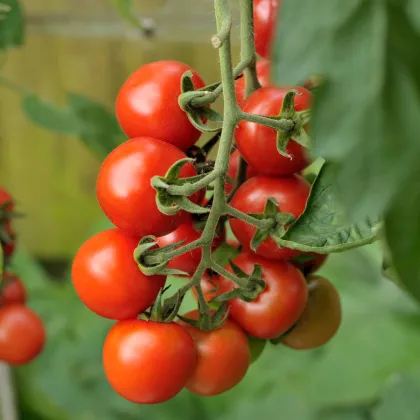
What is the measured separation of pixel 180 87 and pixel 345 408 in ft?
3.10

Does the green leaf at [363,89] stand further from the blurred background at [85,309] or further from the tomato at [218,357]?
the blurred background at [85,309]

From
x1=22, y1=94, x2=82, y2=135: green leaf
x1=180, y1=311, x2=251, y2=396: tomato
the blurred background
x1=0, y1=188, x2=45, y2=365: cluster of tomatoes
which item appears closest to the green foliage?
x1=180, y1=311, x2=251, y2=396: tomato

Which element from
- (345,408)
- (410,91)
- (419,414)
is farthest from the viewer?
(345,408)

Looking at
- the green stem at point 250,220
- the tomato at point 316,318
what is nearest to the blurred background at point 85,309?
the tomato at point 316,318

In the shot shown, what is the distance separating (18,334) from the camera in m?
0.58

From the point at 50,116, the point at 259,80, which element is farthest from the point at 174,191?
the point at 50,116

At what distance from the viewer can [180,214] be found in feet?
1.19

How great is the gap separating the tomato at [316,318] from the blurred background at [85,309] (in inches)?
17.2

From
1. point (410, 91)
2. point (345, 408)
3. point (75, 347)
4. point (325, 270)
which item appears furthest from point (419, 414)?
point (410, 91)

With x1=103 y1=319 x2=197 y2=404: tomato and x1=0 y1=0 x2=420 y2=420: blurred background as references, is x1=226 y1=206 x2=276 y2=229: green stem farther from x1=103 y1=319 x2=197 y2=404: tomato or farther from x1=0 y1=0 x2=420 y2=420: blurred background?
x1=0 y1=0 x2=420 y2=420: blurred background

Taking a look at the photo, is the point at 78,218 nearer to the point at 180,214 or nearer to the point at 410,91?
the point at 180,214

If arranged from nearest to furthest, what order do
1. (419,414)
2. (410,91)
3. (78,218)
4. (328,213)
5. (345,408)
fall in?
(410,91)
(328,213)
(419,414)
(345,408)
(78,218)

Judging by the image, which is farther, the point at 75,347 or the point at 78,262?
the point at 75,347

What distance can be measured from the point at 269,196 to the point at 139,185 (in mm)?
78
